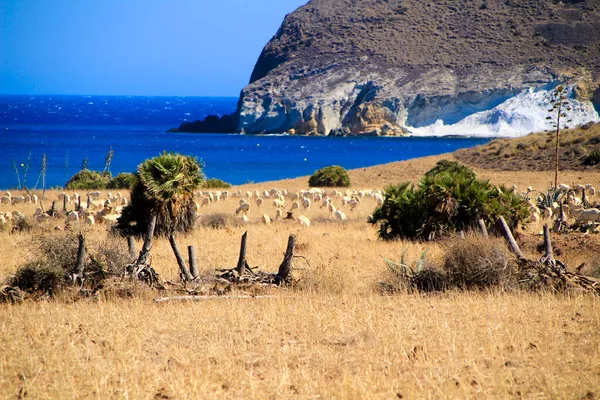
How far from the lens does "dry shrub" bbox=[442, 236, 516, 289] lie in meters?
9.92

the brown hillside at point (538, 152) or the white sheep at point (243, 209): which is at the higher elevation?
the brown hillside at point (538, 152)

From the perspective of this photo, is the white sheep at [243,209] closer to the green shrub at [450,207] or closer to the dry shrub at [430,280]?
the green shrub at [450,207]

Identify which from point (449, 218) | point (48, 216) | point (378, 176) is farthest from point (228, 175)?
point (449, 218)

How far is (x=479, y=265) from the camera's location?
9977mm

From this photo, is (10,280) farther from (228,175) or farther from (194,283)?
(228,175)

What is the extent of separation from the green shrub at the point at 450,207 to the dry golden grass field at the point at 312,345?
3623mm

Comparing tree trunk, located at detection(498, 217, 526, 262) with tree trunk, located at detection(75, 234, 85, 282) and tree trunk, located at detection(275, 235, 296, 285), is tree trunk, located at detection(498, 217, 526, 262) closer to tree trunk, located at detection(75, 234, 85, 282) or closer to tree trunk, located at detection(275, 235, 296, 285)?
tree trunk, located at detection(275, 235, 296, 285)

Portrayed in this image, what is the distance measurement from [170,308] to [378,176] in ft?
113

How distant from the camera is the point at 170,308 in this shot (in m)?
9.05

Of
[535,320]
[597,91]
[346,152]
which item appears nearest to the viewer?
[535,320]

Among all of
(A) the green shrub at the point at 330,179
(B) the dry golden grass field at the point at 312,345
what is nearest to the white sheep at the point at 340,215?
(B) the dry golden grass field at the point at 312,345

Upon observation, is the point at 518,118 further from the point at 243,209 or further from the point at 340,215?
the point at 340,215

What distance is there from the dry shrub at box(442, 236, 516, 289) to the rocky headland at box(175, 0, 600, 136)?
9169 cm

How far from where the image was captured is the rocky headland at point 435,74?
102625 millimetres
